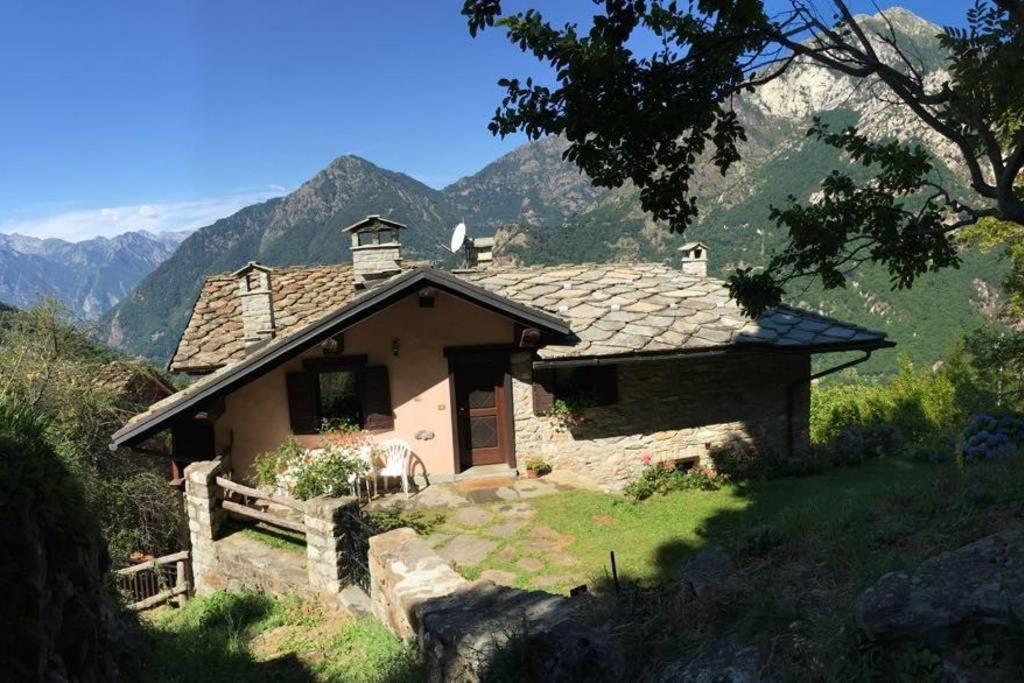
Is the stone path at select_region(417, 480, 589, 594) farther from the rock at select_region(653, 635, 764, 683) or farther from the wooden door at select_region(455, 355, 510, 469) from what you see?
the rock at select_region(653, 635, 764, 683)

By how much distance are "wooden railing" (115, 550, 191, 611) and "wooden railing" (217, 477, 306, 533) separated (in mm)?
1238

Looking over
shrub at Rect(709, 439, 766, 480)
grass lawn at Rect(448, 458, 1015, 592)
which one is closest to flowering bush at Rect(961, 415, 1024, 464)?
grass lawn at Rect(448, 458, 1015, 592)

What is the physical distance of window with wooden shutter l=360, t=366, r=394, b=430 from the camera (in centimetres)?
1001

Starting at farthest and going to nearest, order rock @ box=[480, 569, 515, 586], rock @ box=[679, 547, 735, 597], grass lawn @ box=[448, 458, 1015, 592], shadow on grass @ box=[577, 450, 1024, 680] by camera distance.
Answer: rock @ box=[480, 569, 515, 586] → grass lawn @ box=[448, 458, 1015, 592] → rock @ box=[679, 547, 735, 597] → shadow on grass @ box=[577, 450, 1024, 680]

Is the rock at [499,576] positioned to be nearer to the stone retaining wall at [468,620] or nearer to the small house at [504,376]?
the stone retaining wall at [468,620]

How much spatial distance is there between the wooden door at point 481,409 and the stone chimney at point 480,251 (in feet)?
13.4

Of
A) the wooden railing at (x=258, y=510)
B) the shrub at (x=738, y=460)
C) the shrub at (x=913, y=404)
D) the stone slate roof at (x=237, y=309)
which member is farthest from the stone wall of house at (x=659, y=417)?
the shrub at (x=913, y=404)

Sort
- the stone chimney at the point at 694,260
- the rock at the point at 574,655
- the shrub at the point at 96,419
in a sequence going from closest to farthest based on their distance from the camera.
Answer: the rock at the point at 574,655
the shrub at the point at 96,419
the stone chimney at the point at 694,260

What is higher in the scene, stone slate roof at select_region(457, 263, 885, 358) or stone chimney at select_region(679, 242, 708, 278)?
stone chimney at select_region(679, 242, 708, 278)

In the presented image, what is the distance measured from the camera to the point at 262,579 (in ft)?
24.9

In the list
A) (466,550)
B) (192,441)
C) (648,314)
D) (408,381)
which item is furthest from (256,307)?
(648,314)

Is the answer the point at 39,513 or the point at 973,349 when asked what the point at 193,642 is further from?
the point at 973,349

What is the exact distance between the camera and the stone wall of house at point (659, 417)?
10.4 m

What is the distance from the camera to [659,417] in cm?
1059
